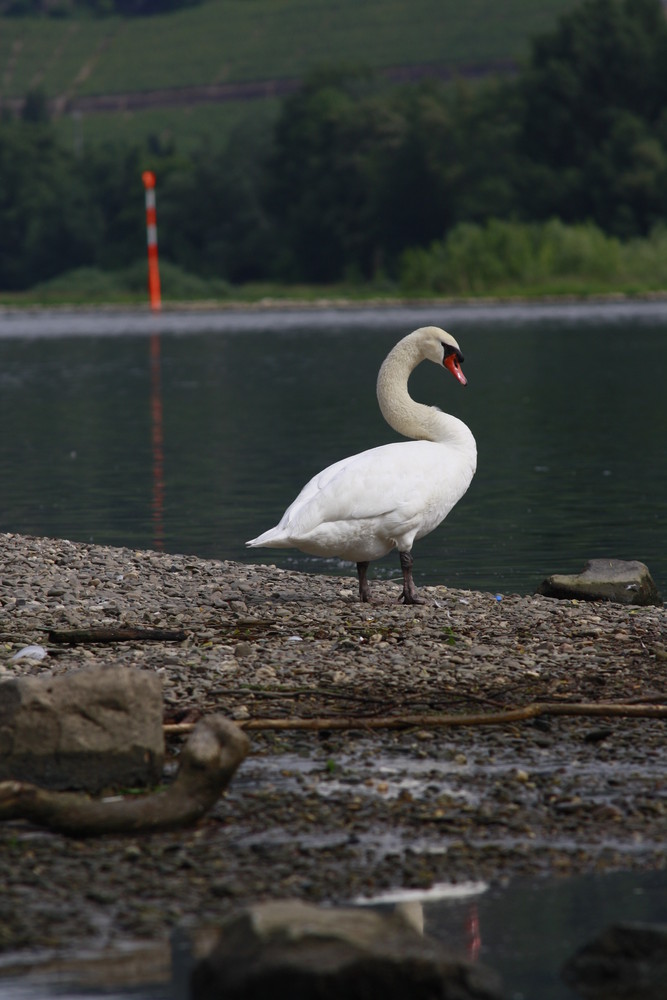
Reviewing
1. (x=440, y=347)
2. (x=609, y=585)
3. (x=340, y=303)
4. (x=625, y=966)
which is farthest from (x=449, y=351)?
(x=340, y=303)

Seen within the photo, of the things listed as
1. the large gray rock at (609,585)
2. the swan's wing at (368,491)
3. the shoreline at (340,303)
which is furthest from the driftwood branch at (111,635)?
the shoreline at (340,303)

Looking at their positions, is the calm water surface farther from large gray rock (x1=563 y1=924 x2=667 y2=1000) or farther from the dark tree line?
Result: the dark tree line

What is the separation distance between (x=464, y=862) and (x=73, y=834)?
145 centimetres

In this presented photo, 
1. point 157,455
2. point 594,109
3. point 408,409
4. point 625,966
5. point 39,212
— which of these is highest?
point 39,212

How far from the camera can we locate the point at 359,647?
948cm

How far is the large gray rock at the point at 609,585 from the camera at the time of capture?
39.5 feet

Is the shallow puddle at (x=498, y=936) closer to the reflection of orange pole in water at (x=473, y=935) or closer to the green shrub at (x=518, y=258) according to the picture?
the reflection of orange pole in water at (x=473, y=935)

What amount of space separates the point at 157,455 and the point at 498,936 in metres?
20.2

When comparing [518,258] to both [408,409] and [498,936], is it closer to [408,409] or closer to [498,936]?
[408,409]

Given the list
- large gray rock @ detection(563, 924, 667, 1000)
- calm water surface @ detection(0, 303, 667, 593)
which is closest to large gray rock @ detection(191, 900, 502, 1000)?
large gray rock @ detection(563, 924, 667, 1000)

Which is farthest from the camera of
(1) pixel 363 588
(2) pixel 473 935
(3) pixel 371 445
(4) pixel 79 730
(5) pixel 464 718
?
(3) pixel 371 445

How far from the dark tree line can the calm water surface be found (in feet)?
152

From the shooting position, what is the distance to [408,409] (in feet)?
38.7

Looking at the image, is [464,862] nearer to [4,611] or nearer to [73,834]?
[73,834]
